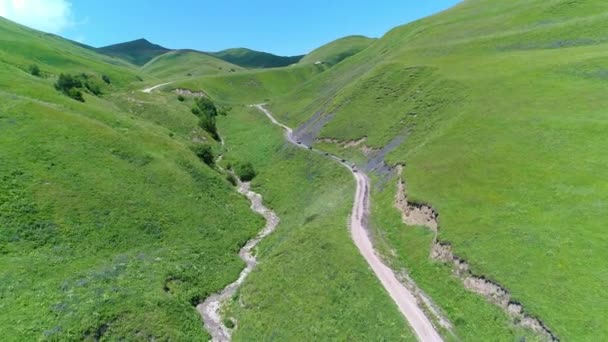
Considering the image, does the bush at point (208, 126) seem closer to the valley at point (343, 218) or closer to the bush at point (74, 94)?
the valley at point (343, 218)

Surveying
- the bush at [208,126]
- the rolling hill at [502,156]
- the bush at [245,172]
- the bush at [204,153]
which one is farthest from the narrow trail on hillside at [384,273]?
the bush at [208,126]

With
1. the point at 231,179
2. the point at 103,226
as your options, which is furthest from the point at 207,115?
the point at 103,226

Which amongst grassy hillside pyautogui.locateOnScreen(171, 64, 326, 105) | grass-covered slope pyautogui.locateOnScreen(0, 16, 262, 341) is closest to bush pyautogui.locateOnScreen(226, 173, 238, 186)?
grass-covered slope pyautogui.locateOnScreen(0, 16, 262, 341)

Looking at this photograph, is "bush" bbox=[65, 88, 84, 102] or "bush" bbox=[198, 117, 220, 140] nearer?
"bush" bbox=[65, 88, 84, 102]

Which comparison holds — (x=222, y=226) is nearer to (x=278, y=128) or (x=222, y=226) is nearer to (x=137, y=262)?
(x=137, y=262)

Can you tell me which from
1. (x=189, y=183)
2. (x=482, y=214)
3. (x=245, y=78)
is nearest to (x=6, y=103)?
(x=189, y=183)

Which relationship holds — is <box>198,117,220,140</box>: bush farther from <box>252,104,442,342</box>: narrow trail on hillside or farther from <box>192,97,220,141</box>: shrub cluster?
<box>252,104,442,342</box>: narrow trail on hillside

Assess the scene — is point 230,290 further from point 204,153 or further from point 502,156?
point 204,153
